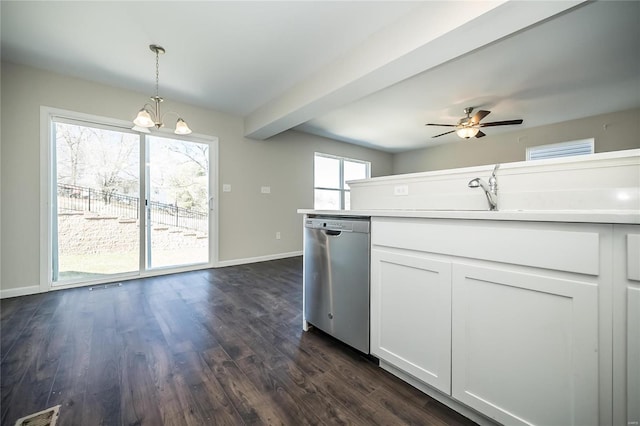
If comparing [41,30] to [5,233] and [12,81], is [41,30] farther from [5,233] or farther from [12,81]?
[5,233]

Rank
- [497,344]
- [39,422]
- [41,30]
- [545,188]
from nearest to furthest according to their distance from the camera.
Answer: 1. [497,344]
2. [39,422]
3. [545,188]
4. [41,30]

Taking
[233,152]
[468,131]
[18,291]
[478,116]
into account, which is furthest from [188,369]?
[468,131]

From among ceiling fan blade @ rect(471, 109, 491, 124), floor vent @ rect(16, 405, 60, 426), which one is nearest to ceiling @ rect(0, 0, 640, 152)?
ceiling fan blade @ rect(471, 109, 491, 124)

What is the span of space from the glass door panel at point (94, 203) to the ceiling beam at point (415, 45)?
2.35 meters

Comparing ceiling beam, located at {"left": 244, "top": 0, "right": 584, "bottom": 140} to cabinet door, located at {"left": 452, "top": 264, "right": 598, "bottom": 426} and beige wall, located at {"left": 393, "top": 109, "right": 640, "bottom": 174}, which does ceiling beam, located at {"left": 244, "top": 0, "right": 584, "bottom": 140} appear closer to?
cabinet door, located at {"left": 452, "top": 264, "right": 598, "bottom": 426}

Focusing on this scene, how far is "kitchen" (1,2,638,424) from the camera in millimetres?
2602

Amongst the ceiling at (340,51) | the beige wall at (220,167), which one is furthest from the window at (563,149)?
the beige wall at (220,167)

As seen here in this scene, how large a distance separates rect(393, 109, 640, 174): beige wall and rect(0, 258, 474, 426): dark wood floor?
213 inches

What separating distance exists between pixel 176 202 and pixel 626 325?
4241mm

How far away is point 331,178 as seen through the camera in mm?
5773

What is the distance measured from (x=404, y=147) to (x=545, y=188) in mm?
5455

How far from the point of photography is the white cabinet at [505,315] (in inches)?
30.1

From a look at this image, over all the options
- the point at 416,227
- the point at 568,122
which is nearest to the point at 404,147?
the point at 568,122

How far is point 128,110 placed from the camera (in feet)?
10.6
